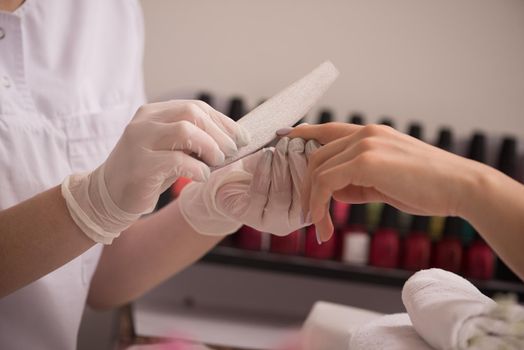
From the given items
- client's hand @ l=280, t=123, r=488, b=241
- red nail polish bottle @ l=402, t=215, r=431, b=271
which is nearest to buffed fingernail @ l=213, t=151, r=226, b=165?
client's hand @ l=280, t=123, r=488, b=241

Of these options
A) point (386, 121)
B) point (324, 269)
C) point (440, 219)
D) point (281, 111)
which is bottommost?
point (324, 269)

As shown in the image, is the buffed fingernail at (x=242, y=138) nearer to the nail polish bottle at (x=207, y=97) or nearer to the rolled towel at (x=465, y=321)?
the rolled towel at (x=465, y=321)

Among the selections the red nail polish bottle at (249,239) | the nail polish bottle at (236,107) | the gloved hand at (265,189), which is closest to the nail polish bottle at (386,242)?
the red nail polish bottle at (249,239)

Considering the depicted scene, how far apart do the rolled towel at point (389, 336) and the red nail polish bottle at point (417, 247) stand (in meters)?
0.81

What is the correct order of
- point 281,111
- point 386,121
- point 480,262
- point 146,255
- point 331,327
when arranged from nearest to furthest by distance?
point 281,111
point 331,327
point 146,255
point 480,262
point 386,121

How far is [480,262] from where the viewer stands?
1.62m

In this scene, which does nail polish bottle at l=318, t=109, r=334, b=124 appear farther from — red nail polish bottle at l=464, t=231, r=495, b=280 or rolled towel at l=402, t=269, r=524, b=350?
rolled towel at l=402, t=269, r=524, b=350

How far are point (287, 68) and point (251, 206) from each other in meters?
1.07

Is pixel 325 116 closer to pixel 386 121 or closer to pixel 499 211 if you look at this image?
pixel 386 121

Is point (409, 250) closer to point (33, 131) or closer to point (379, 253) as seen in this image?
point (379, 253)

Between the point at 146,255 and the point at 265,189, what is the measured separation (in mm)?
375

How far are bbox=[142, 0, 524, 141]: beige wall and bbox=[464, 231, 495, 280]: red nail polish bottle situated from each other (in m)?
0.43

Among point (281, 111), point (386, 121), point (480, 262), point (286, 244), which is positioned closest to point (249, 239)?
point (286, 244)

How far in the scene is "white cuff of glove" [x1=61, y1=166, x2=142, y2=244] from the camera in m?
0.81
